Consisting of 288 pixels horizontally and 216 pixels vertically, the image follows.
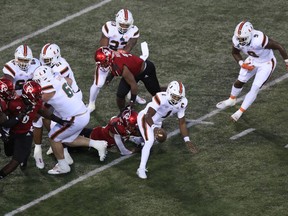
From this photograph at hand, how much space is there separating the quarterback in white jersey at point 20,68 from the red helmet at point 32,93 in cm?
146

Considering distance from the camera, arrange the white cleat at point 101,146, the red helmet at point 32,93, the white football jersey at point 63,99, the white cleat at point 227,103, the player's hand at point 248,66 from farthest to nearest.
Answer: the white cleat at point 227,103, the player's hand at point 248,66, the white cleat at point 101,146, the white football jersey at point 63,99, the red helmet at point 32,93

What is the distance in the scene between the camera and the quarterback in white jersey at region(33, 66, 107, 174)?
1145 centimetres

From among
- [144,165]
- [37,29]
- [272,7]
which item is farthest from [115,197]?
[272,7]

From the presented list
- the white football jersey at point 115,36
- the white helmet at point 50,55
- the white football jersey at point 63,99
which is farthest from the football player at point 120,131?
the white football jersey at point 115,36

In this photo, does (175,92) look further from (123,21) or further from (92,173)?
(123,21)

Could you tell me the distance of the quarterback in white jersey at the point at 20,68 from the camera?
12.4 meters

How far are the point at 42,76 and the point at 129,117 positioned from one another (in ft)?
4.29

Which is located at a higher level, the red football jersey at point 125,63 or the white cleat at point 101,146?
the red football jersey at point 125,63

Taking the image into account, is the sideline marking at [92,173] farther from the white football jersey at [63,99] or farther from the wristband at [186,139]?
the white football jersey at [63,99]

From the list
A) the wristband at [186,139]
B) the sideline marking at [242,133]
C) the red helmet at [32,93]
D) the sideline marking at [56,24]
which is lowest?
the sideline marking at [56,24]

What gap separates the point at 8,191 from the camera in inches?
449

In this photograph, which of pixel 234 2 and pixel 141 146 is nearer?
pixel 141 146

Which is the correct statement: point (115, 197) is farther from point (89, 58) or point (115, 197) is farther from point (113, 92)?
point (89, 58)

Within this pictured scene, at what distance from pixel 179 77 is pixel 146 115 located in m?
2.53
